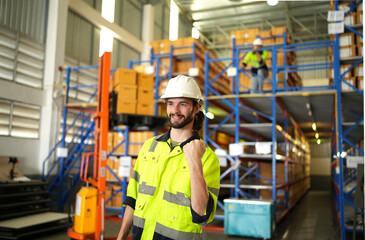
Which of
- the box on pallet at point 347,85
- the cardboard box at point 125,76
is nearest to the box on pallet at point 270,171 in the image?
the box on pallet at point 347,85

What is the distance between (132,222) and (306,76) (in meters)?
23.3

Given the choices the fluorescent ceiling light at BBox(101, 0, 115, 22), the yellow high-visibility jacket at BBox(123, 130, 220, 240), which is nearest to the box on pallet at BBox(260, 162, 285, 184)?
the fluorescent ceiling light at BBox(101, 0, 115, 22)

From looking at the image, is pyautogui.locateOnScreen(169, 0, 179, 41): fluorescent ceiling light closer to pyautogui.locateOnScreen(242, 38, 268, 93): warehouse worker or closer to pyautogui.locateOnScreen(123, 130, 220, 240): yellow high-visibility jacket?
pyautogui.locateOnScreen(242, 38, 268, 93): warehouse worker

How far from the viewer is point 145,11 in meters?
16.1

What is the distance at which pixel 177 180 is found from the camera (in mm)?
2004

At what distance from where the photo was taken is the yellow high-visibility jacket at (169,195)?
A: 1934mm

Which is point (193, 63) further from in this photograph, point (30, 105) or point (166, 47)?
point (30, 105)

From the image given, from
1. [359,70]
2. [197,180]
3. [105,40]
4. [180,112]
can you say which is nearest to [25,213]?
[180,112]

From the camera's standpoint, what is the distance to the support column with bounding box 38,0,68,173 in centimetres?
1056

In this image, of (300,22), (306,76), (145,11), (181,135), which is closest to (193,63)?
(145,11)

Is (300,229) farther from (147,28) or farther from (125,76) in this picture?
(147,28)

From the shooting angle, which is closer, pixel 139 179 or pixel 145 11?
pixel 139 179

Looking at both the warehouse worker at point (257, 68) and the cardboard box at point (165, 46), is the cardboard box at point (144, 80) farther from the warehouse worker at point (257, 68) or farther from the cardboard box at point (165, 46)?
the warehouse worker at point (257, 68)

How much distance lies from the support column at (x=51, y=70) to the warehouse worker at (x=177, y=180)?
9180 mm
